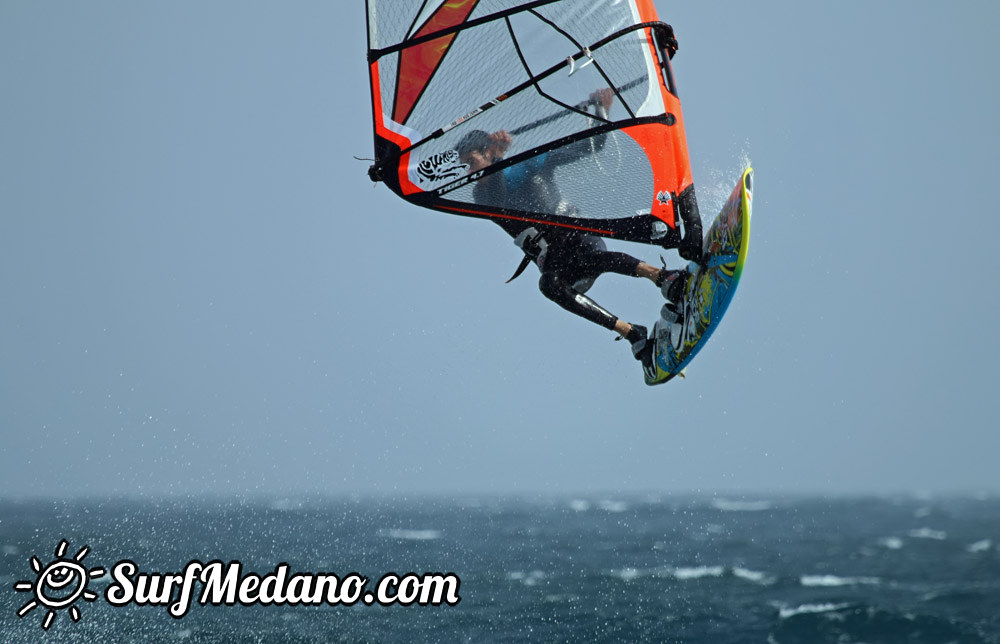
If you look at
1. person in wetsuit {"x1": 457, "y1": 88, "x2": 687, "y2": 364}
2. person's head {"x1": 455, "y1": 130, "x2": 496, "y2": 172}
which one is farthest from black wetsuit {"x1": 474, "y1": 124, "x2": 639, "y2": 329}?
person's head {"x1": 455, "y1": 130, "x2": 496, "y2": 172}

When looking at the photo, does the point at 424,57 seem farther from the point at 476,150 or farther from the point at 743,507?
the point at 743,507

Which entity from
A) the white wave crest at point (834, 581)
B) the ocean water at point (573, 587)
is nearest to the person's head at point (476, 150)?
the ocean water at point (573, 587)

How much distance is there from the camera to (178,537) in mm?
44625

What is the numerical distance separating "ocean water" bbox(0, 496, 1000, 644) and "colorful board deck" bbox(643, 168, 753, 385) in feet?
39.0

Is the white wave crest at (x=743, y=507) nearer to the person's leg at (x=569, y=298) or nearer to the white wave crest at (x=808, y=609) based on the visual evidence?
the white wave crest at (x=808, y=609)

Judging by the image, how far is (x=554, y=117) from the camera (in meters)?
8.46

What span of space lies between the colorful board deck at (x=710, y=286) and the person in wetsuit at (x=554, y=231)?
32cm

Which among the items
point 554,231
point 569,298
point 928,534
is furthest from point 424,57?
point 928,534

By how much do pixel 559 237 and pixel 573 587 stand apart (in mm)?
20625

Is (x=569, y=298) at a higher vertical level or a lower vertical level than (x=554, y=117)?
lower

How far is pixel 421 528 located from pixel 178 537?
16555 millimetres

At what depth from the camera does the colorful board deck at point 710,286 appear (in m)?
7.59

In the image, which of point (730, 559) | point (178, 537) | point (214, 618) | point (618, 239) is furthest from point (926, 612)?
point (178, 537)

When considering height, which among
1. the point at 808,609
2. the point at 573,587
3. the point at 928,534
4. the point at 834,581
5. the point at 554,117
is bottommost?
the point at 928,534
